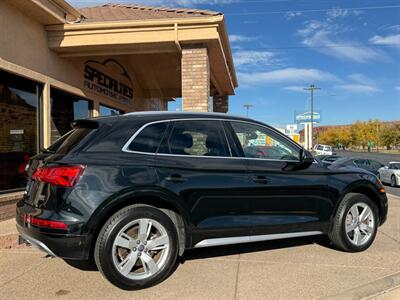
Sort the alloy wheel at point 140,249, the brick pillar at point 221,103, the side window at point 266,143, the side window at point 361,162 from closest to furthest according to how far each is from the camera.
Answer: the alloy wheel at point 140,249, the side window at point 266,143, the brick pillar at point 221,103, the side window at point 361,162

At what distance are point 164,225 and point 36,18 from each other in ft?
20.7

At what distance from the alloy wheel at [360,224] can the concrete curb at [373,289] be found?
0.97 metres

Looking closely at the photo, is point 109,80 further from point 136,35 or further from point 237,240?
point 237,240

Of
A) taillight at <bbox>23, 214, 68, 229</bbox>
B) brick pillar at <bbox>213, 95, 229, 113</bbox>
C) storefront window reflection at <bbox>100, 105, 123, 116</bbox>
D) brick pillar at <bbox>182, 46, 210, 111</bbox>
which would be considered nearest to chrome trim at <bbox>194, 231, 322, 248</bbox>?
taillight at <bbox>23, 214, 68, 229</bbox>

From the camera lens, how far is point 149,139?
4449mm

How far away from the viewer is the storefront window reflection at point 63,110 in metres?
9.51

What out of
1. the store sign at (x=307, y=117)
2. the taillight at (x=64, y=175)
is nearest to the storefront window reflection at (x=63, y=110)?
the taillight at (x=64, y=175)

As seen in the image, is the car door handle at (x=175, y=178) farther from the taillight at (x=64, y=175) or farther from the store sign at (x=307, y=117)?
the store sign at (x=307, y=117)

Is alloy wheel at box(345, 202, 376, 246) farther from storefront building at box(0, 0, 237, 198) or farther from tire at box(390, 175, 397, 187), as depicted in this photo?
tire at box(390, 175, 397, 187)

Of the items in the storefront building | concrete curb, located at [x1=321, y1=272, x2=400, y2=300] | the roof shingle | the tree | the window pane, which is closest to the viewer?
concrete curb, located at [x1=321, y1=272, x2=400, y2=300]

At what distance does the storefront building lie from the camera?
Result: 7973mm

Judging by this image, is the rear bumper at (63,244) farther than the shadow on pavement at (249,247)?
No

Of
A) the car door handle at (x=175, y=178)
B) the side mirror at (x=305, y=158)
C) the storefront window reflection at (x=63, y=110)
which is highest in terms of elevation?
the storefront window reflection at (x=63, y=110)

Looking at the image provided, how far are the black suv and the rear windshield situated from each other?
2 cm
